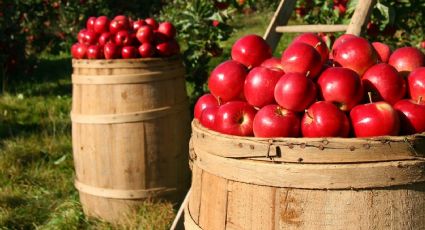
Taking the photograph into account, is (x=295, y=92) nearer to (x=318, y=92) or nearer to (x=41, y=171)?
(x=318, y=92)

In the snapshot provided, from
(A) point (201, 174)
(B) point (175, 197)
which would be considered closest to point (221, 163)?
(A) point (201, 174)

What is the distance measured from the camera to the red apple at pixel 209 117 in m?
1.88

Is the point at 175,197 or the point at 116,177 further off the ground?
the point at 116,177

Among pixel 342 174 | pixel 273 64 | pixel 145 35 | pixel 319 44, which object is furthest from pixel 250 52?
pixel 145 35

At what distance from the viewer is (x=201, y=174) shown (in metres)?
1.87

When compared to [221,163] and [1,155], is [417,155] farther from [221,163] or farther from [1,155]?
[1,155]

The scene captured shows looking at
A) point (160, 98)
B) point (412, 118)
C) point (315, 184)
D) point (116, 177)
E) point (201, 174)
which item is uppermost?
point (412, 118)

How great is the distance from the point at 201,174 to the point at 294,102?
0.43 m

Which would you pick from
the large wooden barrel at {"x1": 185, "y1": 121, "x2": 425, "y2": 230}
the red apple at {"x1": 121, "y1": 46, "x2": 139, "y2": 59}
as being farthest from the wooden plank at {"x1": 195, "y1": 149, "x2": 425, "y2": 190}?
the red apple at {"x1": 121, "y1": 46, "x2": 139, "y2": 59}

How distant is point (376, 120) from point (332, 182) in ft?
0.76

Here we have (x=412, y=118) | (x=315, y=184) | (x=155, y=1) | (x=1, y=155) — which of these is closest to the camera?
(x=315, y=184)

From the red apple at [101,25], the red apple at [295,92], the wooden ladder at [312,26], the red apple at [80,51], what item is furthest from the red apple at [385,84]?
the red apple at [101,25]

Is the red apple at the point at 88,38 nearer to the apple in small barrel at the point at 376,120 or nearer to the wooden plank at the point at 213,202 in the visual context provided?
the wooden plank at the point at 213,202

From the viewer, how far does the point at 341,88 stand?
5.48ft
